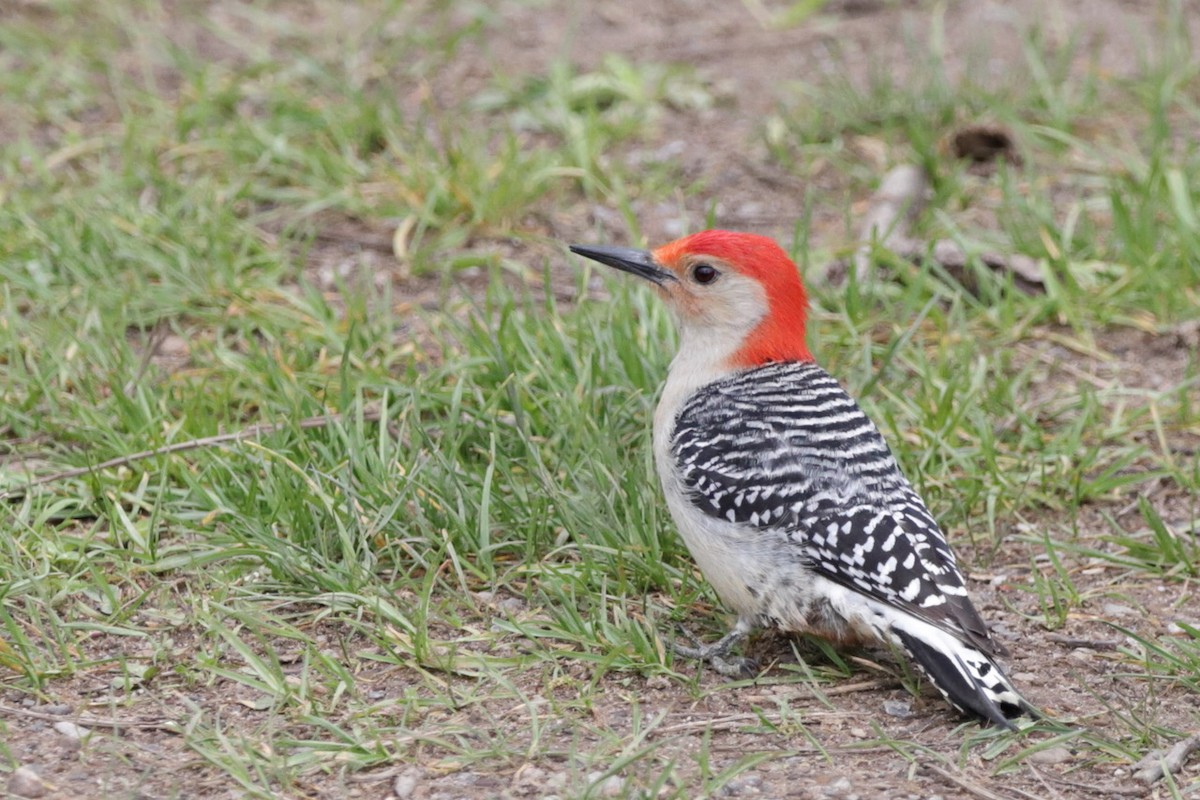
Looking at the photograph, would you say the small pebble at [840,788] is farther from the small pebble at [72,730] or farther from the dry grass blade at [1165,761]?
the small pebble at [72,730]

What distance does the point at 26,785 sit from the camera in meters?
3.58

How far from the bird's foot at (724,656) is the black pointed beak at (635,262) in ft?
4.09

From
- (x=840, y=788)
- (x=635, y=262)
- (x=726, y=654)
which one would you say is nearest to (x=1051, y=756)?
(x=840, y=788)

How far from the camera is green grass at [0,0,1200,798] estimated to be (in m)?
4.12

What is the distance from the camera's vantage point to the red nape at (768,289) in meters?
4.79

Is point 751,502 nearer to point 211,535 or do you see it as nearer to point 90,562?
point 211,535

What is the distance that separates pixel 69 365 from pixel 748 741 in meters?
2.91

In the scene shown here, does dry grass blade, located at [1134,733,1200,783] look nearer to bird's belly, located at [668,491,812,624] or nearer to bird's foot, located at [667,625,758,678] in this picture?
bird's belly, located at [668,491,812,624]

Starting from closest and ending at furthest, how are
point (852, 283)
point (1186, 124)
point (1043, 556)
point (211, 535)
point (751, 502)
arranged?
point (751, 502) → point (211, 535) → point (1043, 556) → point (852, 283) → point (1186, 124)

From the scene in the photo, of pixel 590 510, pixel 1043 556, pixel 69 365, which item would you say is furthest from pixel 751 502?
pixel 69 365

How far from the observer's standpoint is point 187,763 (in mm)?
3729

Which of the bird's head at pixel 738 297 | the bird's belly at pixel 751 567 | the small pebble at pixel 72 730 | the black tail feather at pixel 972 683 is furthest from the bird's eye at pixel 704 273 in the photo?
the small pebble at pixel 72 730

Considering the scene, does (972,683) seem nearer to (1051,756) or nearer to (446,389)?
(1051,756)

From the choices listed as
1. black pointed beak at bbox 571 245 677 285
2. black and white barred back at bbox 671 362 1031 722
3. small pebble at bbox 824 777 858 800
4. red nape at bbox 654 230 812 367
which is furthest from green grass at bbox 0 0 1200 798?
red nape at bbox 654 230 812 367
